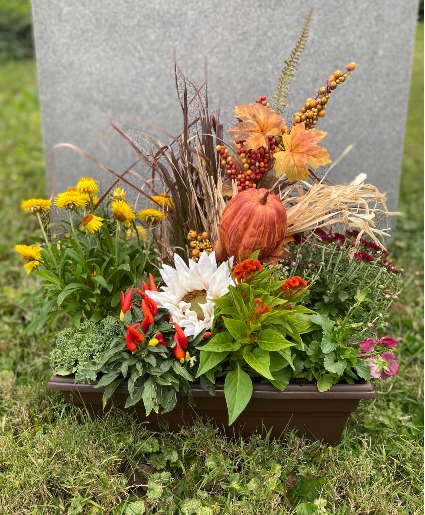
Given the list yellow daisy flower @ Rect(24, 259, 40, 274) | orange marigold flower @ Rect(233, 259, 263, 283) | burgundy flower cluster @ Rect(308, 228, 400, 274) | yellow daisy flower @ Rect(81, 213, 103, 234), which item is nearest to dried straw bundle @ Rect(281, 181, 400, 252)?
burgundy flower cluster @ Rect(308, 228, 400, 274)

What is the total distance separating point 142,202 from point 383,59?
56.6 inches

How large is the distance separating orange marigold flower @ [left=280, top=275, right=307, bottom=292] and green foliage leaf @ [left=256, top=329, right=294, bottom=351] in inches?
5.7

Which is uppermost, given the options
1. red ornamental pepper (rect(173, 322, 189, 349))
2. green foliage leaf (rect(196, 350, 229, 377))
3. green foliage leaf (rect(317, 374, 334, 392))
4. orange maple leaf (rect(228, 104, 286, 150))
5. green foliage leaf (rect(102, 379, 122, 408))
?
orange maple leaf (rect(228, 104, 286, 150))

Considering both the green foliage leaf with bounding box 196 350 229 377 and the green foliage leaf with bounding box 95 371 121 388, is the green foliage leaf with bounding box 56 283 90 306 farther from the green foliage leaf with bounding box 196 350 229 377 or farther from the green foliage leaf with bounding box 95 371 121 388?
the green foliage leaf with bounding box 196 350 229 377

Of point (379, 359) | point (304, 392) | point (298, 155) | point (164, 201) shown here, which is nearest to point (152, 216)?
point (164, 201)

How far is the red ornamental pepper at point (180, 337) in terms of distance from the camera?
186 cm

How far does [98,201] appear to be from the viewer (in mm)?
2213

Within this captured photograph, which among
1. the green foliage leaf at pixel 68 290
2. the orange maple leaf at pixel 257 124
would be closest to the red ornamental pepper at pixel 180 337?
the green foliage leaf at pixel 68 290

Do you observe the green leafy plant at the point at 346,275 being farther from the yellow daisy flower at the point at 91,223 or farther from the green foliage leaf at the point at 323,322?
the yellow daisy flower at the point at 91,223

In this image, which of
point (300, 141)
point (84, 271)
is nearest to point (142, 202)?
point (84, 271)

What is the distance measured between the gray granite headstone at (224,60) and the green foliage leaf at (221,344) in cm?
152

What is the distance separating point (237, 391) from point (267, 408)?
7.1 inches

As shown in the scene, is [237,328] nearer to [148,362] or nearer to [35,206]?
[148,362]

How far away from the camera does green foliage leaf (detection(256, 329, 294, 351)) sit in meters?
1.80
